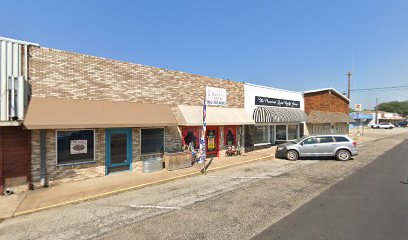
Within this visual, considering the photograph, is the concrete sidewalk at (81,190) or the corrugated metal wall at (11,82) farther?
the corrugated metal wall at (11,82)

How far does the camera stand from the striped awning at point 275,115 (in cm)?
1694

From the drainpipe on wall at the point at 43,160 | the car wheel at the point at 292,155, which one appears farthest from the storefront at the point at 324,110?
the drainpipe on wall at the point at 43,160

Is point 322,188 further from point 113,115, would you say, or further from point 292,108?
point 292,108

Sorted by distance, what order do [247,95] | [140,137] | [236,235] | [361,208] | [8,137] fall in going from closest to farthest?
[236,235], [361,208], [8,137], [140,137], [247,95]

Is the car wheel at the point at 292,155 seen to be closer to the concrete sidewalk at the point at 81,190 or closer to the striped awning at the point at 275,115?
the striped awning at the point at 275,115

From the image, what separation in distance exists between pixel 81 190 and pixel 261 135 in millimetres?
14265

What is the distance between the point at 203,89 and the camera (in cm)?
1441

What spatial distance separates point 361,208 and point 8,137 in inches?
475

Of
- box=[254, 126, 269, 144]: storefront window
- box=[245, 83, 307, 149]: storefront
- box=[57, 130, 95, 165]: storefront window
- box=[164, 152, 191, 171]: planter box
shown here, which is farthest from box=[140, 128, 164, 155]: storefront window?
box=[254, 126, 269, 144]: storefront window

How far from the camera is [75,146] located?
31.8 feet

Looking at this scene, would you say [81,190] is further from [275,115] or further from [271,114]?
[275,115]

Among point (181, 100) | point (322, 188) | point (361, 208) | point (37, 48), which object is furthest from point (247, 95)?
point (37, 48)

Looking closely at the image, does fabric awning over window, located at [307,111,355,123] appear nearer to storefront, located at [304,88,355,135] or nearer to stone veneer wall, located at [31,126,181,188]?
storefront, located at [304,88,355,135]

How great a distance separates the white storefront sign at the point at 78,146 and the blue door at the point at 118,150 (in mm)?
898
